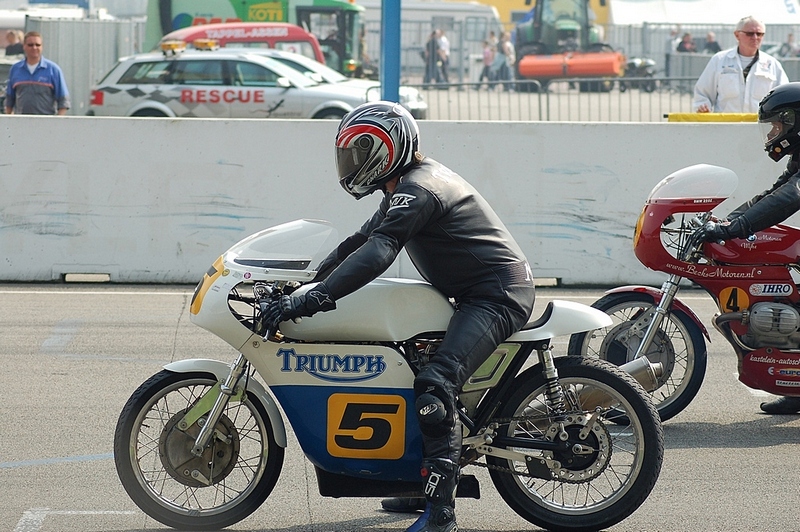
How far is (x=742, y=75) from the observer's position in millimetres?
10305

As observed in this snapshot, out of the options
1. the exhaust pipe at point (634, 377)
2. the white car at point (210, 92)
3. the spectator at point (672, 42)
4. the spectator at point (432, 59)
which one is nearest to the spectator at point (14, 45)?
the white car at point (210, 92)

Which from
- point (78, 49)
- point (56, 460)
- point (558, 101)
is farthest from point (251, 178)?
point (78, 49)

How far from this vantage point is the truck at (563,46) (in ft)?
103

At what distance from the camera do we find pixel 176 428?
4.39 metres

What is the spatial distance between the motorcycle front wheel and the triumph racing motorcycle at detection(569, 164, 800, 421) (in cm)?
213

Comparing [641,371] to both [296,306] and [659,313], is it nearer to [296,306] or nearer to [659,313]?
[659,313]

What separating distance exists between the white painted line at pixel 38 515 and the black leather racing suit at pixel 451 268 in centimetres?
146

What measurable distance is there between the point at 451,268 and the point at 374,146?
1.80ft

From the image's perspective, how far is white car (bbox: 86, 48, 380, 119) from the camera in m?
18.8

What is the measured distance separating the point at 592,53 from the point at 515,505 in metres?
28.7

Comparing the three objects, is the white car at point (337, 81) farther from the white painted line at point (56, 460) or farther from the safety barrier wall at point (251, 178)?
the white painted line at point (56, 460)

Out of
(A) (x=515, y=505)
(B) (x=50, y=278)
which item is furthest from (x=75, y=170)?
(A) (x=515, y=505)

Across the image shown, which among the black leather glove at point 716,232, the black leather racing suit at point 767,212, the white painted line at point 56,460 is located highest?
the black leather racing suit at point 767,212

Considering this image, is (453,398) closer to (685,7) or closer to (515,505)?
(515,505)
